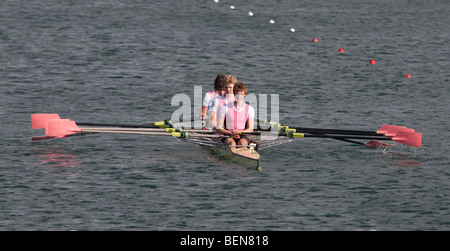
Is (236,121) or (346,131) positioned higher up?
(236,121)

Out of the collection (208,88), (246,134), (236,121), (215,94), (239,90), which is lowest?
(246,134)

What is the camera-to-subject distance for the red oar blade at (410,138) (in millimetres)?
23872

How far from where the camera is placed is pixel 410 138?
78.5ft

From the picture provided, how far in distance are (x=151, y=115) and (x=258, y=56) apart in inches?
495

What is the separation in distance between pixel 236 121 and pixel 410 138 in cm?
508

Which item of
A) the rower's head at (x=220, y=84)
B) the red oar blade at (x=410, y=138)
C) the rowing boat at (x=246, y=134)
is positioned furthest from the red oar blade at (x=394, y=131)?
the rower's head at (x=220, y=84)

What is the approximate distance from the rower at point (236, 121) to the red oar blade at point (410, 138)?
4.34m

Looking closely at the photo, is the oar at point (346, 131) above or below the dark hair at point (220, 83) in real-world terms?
below

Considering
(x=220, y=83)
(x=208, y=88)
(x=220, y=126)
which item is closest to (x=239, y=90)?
(x=220, y=126)

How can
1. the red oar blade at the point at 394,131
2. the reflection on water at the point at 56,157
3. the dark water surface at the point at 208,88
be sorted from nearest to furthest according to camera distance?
the dark water surface at the point at 208,88
the reflection on water at the point at 56,157
the red oar blade at the point at 394,131

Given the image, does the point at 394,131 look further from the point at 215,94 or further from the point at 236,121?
the point at 215,94

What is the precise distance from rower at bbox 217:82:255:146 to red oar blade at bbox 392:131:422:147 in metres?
4.34

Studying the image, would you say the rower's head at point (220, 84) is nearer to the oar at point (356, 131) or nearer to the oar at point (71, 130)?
the oar at point (71, 130)

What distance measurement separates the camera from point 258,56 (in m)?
41.1
